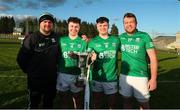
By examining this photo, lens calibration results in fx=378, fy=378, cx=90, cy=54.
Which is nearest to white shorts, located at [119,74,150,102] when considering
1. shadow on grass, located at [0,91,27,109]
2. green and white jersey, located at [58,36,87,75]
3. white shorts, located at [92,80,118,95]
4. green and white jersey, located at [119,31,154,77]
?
green and white jersey, located at [119,31,154,77]

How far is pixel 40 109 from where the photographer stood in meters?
7.49

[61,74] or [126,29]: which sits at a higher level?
[126,29]

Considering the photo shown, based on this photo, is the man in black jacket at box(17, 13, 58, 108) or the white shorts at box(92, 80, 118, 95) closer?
the man in black jacket at box(17, 13, 58, 108)

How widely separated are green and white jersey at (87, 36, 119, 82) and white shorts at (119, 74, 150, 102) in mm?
278

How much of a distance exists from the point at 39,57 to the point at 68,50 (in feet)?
2.31

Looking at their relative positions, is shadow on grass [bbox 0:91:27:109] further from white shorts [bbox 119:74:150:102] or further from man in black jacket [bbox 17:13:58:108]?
white shorts [bbox 119:74:150:102]

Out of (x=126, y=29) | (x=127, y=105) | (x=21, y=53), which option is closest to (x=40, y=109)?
(x=21, y=53)

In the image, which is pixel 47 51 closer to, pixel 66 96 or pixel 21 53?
pixel 21 53

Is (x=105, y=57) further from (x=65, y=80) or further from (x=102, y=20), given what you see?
(x=65, y=80)

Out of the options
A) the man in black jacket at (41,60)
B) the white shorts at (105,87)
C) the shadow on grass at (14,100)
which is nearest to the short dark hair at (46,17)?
the man in black jacket at (41,60)

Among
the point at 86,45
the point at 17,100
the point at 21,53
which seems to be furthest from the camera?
the point at 17,100

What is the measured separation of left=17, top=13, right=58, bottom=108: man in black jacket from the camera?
Result: 7125mm

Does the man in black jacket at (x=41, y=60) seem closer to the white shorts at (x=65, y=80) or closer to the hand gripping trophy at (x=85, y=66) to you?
the white shorts at (x=65, y=80)

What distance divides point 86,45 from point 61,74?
2.58 feet
